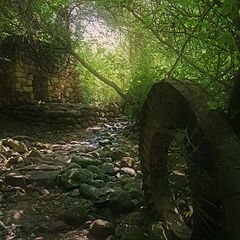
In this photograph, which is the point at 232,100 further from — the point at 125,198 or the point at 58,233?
the point at 58,233

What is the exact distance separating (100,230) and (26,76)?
22.2 ft

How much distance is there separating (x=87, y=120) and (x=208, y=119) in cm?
682

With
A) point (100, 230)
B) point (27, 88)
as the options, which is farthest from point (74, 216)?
point (27, 88)

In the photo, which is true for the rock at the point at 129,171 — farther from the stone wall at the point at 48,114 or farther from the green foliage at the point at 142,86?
the stone wall at the point at 48,114

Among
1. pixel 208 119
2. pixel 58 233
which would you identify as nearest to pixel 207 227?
pixel 208 119

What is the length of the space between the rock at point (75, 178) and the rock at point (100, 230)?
91 cm

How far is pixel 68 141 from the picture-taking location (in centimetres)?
577

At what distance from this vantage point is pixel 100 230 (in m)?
1.84

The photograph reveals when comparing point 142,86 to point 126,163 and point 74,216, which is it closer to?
point 126,163

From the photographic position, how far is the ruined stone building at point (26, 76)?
7.16 meters

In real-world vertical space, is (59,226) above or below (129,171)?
below

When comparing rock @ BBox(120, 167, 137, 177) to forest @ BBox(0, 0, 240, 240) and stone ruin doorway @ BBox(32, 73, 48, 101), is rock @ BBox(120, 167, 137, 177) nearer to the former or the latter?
forest @ BBox(0, 0, 240, 240)

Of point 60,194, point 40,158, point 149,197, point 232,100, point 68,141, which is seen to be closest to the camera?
point 232,100

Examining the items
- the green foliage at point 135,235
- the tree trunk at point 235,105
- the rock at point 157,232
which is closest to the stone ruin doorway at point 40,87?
the green foliage at point 135,235
